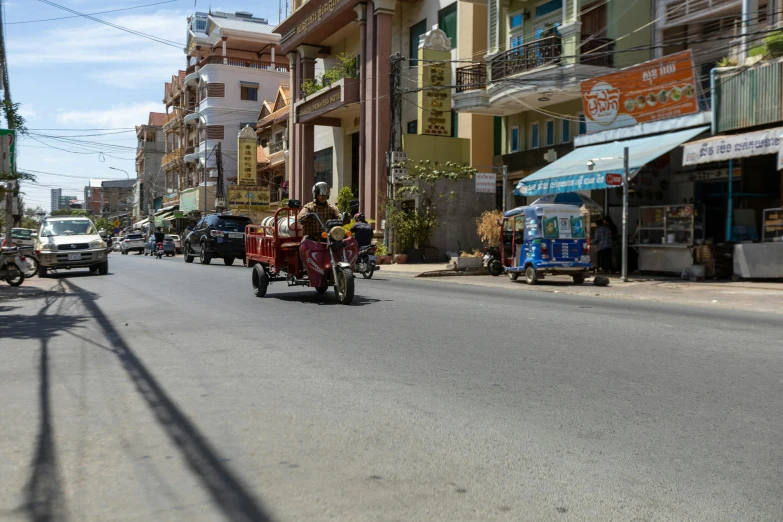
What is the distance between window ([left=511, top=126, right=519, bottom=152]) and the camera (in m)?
29.1

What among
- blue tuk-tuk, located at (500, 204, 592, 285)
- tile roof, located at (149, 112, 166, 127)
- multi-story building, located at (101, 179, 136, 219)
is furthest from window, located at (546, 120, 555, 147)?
multi-story building, located at (101, 179, 136, 219)

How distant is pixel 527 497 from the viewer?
369 centimetres

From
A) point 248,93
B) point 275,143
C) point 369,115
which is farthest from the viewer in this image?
point 248,93

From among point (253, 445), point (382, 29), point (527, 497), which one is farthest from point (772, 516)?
point (382, 29)

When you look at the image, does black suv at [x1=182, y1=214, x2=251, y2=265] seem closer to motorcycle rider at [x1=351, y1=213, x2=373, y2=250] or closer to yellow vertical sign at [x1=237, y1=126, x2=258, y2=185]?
motorcycle rider at [x1=351, y1=213, x2=373, y2=250]

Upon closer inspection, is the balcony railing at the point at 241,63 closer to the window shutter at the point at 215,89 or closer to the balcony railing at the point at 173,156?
the window shutter at the point at 215,89

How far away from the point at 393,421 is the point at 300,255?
7953 millimetres

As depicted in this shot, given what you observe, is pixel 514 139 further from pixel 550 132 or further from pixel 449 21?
pixel 449 21

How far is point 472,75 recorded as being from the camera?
28.2 m

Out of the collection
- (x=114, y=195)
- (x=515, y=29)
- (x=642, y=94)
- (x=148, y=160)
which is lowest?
(x=642, y=94)

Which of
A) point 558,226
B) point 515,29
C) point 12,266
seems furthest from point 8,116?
point 515,29

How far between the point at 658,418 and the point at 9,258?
1724 cm

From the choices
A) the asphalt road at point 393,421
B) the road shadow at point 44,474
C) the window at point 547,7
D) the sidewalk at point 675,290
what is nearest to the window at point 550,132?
the window at point 547,7

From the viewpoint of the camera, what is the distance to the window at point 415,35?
33688 mm
